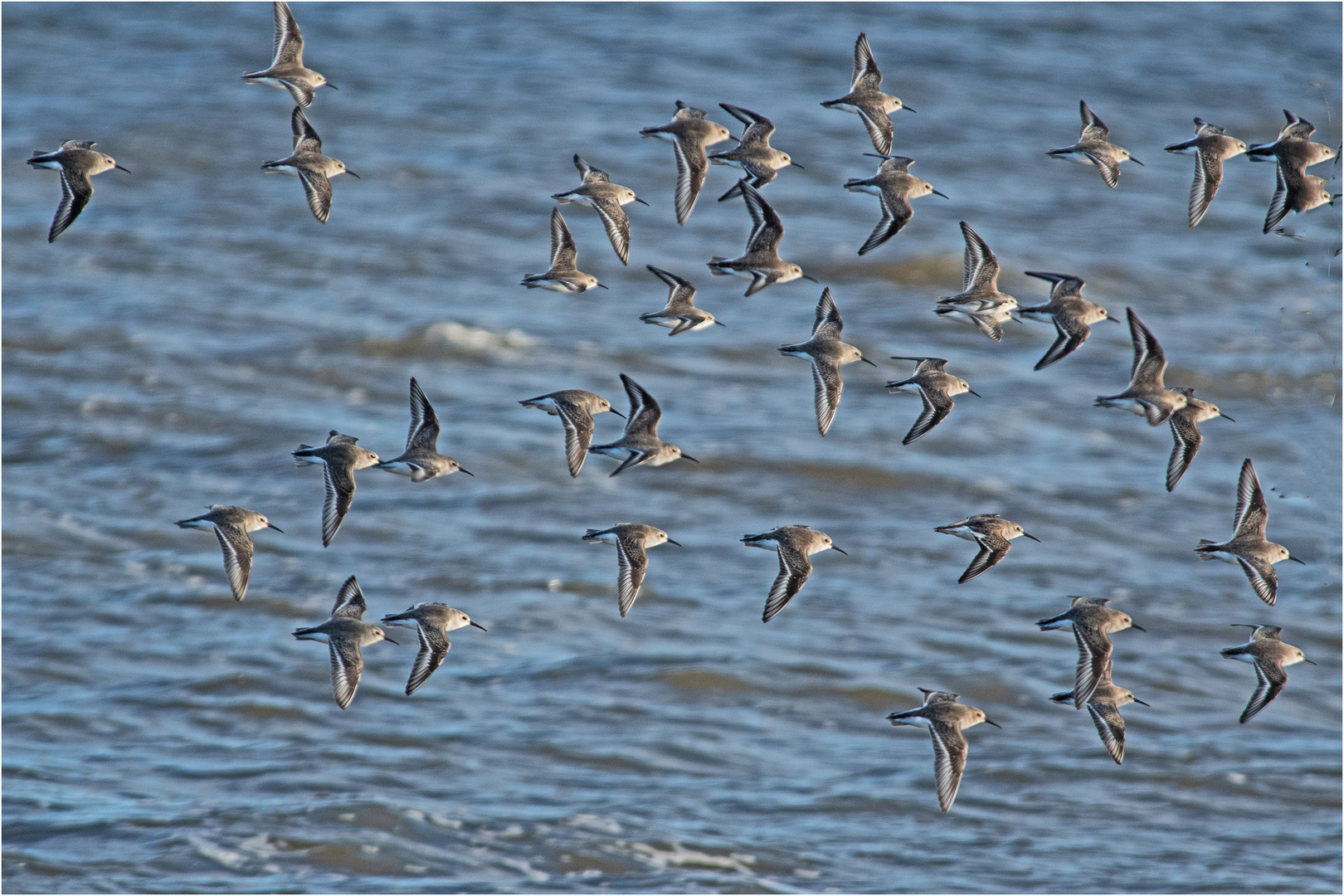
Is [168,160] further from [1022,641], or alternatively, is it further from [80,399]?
[1022,641]

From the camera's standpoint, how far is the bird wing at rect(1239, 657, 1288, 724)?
646 cm

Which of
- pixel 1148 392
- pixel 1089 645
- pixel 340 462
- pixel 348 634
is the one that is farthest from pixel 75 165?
pixel 1089 645

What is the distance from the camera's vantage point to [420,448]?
7.25 m

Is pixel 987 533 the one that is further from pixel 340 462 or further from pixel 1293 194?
pixel 340 462

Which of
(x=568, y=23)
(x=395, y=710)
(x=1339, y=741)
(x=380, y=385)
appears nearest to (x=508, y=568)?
(x=395, y=710)

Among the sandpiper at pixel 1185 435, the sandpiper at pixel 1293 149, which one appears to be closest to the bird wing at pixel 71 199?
the sandpiper at pixel 1185 435

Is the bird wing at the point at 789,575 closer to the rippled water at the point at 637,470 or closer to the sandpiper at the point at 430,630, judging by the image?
the sandpiper at the point at 430,630

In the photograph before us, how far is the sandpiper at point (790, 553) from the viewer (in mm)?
6867

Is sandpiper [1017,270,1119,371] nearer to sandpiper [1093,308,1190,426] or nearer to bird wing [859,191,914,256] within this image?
sandpiper [1093,308,1190,426]

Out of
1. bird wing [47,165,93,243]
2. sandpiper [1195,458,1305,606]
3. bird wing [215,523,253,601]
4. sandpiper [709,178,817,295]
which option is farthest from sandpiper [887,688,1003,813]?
bird wing [47,165,93,243]

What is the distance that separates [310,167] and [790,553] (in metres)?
2.74

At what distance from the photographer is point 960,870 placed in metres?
11.3

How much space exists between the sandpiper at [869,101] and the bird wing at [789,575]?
1883 millimetres

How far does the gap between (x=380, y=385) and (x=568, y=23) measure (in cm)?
1003
